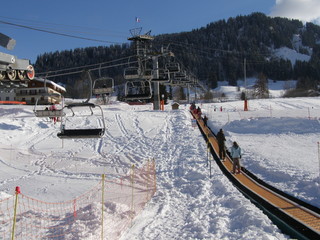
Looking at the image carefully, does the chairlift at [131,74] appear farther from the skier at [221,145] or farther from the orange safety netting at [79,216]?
the orange safety netting at [79,216]

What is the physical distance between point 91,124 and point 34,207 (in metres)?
18.3

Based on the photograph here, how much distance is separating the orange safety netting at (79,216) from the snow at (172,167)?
0.32 feet

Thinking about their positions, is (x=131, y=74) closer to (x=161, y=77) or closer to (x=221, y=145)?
(x=161, y=77)

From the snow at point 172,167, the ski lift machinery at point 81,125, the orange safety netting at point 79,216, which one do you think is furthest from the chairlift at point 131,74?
the orange safety netting at point 79,216

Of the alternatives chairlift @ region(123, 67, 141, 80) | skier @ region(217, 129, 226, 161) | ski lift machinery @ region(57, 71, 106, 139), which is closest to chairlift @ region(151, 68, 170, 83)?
chairlift @ region(123, 67, 141, 80)

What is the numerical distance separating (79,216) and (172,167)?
789 centimetres

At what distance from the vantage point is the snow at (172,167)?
7531mm

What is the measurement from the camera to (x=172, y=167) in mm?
14953

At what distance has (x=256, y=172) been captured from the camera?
42.7ft

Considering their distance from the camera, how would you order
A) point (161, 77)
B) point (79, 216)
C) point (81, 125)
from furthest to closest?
point (161, 77) < point (81, 125) < point (79, 216)

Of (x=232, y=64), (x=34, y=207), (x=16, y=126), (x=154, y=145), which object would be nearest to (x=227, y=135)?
(x=154, y=145)

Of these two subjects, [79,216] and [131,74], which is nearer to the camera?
[79,216]

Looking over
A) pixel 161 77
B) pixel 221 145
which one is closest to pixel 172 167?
pixel 221 145

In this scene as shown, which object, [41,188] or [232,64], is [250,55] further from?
[41,188]
